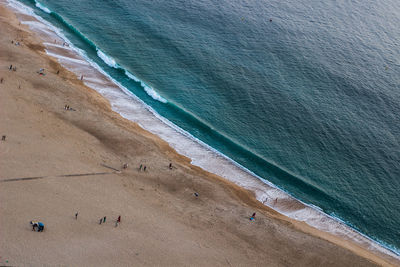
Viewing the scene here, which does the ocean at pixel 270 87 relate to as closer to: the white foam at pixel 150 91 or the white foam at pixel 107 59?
the white foam at pixel 150 91

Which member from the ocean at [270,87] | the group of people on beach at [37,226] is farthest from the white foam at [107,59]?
the group of people on beach at [37,226]

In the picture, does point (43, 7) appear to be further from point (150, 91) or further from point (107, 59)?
point (150, 91)

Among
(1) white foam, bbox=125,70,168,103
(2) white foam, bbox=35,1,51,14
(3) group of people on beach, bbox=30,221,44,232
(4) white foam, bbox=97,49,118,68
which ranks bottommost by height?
(3) group of people on beach, bbox=30,221,44,232

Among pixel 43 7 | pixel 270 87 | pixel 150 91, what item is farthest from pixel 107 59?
pixel 270 87

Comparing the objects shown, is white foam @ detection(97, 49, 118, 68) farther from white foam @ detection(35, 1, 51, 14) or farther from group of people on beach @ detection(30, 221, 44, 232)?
group of people on beach @ detection(30, 221, 44, 232)

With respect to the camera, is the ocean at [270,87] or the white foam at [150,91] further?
the white foam at [150,91]

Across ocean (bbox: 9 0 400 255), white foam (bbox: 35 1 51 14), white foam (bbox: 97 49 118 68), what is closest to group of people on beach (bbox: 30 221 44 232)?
ocean (bbox: 9 0 400 255)

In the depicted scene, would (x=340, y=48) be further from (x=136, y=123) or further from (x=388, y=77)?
(x=136, y=123)

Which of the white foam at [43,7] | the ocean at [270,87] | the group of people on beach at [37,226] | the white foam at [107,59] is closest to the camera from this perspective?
→ the group of people on beach at [37,226]
